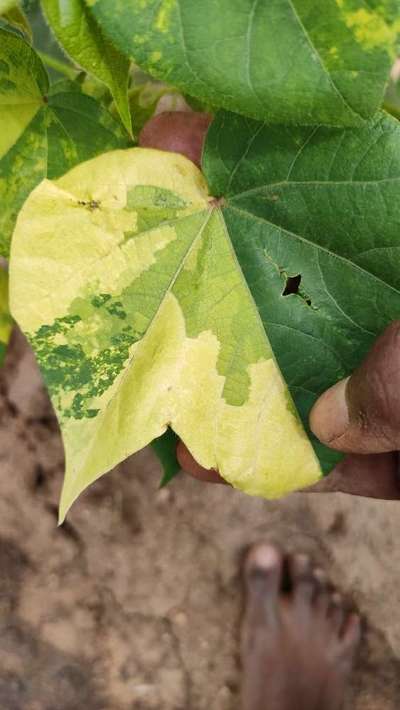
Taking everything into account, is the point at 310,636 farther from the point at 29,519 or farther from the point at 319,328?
the point at 319,328

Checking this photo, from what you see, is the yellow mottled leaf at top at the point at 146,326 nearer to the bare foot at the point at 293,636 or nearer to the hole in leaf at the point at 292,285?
the hole in leaf at the point at 292,285

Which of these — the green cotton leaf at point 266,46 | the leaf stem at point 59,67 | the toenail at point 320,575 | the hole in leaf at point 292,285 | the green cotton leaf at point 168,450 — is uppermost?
the green cotton leaf at point 266,46

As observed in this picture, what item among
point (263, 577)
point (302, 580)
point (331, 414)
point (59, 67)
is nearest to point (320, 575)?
point (302, 580)

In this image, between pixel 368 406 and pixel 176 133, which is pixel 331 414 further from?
pixel 176 133

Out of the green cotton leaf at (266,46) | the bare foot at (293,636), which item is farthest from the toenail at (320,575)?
the green cotton leaf at (266,46)

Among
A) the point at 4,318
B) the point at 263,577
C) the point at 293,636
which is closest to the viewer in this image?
the point at 4,318
